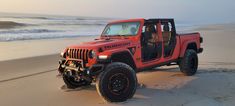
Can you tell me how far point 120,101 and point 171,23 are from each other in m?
3.41

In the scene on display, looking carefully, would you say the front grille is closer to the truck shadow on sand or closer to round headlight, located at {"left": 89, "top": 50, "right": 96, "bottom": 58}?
round headlight, located at {"left": 89, "top": 50, "right": 96, "bottom": 58}

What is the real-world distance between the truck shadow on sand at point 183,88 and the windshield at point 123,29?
1307mm

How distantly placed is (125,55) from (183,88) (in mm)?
1654

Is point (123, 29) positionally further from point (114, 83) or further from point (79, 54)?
point (114, 83)

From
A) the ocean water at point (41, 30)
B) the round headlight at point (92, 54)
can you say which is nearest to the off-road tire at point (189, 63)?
the round headlight at point (92, 54)

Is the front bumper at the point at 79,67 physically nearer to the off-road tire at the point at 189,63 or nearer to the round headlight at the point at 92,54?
the round headlight at the point at 92,54

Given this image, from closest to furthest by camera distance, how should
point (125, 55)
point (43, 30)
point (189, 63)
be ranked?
1. point (125, 55)
2. point (189, 63)
3. point (43, 30)

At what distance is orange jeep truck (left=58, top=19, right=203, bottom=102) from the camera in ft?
23.0


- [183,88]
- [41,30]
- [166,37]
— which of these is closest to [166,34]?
[166,37]

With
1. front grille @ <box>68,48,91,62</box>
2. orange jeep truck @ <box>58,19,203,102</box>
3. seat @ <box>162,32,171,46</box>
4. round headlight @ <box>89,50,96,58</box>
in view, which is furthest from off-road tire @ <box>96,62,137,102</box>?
seat @ <box>162,32,171,46</box>

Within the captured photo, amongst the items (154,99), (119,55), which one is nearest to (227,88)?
(154,99)

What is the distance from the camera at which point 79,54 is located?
7.44 m

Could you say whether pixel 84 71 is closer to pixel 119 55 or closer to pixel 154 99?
pixel 119 55

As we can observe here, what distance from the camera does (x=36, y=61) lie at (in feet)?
43.8
